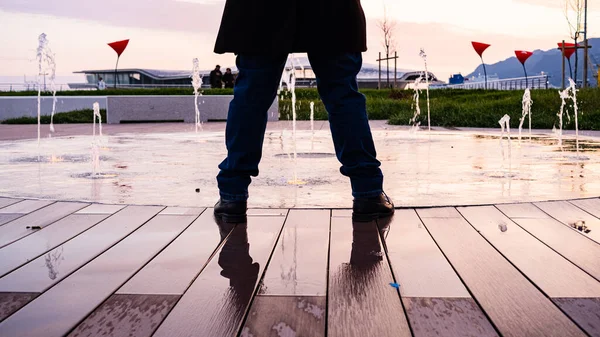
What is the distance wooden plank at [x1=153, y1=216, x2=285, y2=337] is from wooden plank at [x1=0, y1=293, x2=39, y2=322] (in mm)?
413

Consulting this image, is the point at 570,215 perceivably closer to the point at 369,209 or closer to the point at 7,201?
the point at 369,209

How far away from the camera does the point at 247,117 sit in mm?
2926

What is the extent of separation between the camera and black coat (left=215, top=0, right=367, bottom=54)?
282 centimetres

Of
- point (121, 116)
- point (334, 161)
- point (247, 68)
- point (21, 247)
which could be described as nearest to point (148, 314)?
point (21, 247)

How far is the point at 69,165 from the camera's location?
5504mm

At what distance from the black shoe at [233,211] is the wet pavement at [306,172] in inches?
14.2

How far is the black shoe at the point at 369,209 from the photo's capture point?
9.70 feet

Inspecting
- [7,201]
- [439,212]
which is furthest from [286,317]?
[7,201]

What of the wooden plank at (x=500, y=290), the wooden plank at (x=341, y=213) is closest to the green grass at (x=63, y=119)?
the wooden plank at (x=341, y=213)

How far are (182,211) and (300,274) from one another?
122cm

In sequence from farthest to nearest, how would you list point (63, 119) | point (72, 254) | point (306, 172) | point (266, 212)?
point (63, 119) → point (306, 172) → point (266, 212) → point (72, 254)

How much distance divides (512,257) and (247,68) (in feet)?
4.25

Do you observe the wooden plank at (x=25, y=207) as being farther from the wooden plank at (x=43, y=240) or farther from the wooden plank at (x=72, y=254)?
the wooden plank at (x=72, y=254)

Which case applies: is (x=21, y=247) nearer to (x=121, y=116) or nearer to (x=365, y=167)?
(x=365, y=167)
